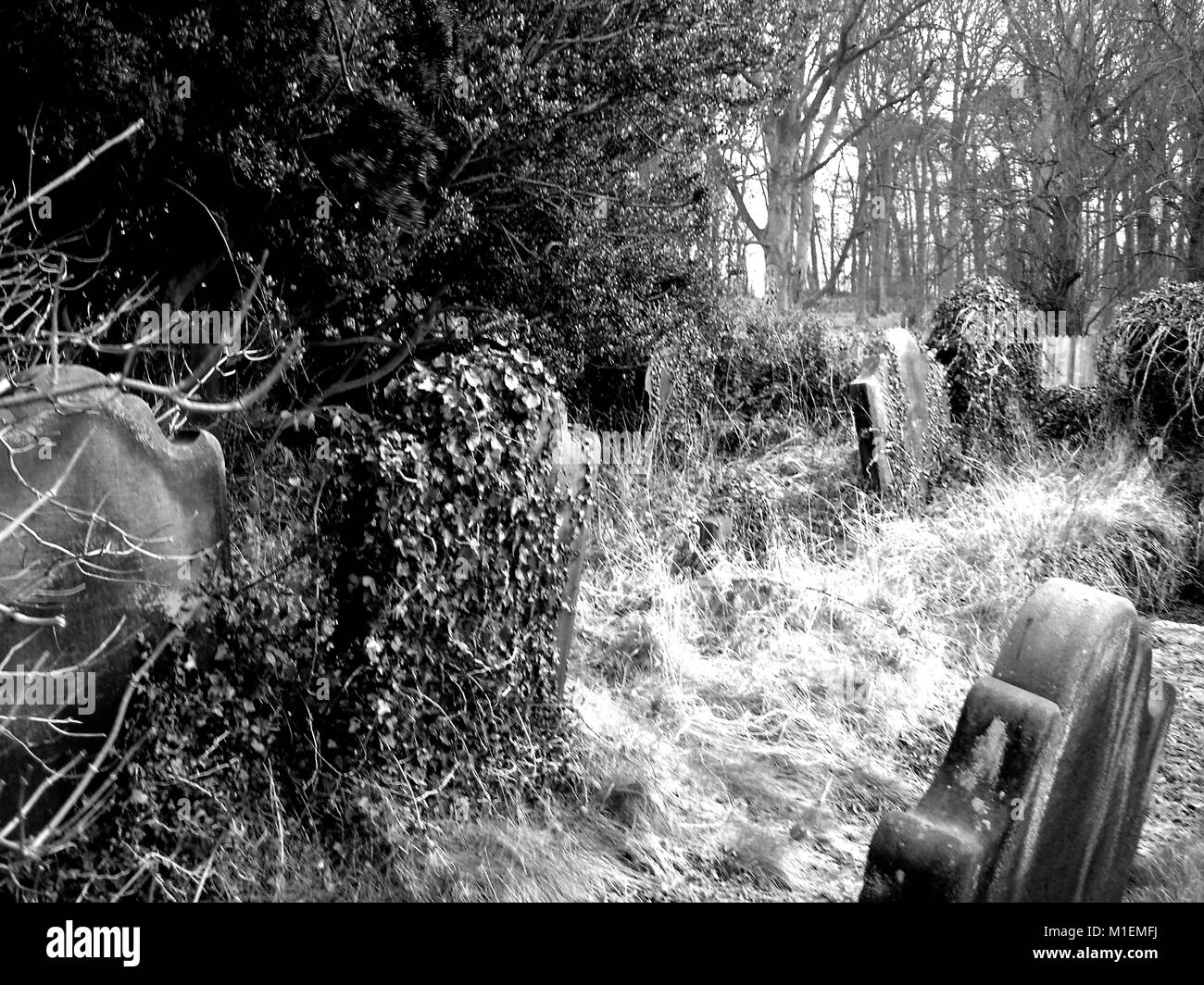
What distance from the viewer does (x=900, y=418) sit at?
27.0 feet

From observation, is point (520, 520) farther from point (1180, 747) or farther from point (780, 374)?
point (780, 374)

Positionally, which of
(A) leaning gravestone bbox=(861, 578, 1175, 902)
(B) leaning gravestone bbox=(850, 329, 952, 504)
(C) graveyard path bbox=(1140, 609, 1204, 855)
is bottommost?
(C) graveyard path bbox=(1140, 609, 1204, 855)

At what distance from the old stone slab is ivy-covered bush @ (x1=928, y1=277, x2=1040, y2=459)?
681cm

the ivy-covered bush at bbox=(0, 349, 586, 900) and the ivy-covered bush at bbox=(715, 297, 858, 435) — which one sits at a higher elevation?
the ivy-covered bush at bbox=(715, 297, 858, 435)

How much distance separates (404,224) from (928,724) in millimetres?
3882

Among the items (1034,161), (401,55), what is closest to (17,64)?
(401,55)

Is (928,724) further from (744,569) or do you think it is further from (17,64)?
(17,64)

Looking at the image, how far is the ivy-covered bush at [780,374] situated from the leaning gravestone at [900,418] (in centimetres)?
104

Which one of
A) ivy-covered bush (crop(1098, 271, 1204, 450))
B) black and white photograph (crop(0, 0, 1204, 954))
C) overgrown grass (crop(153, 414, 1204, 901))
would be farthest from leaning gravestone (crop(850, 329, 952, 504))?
ivy-covered bush (crop(1098, 271, 1204, 450))

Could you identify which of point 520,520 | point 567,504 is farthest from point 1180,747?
point 520,520

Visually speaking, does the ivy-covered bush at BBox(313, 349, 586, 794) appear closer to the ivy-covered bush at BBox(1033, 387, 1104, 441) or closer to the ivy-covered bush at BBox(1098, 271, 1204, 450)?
the ivy-covered bush at BBox(1098, 271, 1204, 450)

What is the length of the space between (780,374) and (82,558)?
7.55 metres

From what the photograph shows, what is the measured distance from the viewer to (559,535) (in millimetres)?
4609

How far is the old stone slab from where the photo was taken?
359cm
